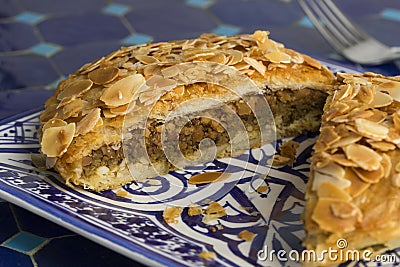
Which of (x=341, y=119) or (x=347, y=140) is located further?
(x=341, y=119)

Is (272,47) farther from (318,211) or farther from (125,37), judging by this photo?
Answer: (125,37)

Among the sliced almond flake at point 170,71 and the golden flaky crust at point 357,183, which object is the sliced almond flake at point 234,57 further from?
the golden flaky crust at point 357,183

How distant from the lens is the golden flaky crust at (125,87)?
2496mm

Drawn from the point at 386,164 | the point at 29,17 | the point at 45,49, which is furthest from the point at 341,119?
the point at 29,17

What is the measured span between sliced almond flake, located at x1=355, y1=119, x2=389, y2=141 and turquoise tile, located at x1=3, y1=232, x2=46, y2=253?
3.65 feet

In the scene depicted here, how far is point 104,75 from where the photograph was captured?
2.66 metres

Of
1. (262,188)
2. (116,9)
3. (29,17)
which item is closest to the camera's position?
(262,188)

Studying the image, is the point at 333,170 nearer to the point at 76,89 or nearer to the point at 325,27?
the point at 76,89

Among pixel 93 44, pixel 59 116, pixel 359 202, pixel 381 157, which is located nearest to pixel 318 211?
pixel 359 202

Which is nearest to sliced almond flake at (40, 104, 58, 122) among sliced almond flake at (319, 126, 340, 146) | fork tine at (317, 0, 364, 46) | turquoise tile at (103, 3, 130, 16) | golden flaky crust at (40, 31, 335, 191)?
golden flaky crust at (40, 31, 335, 191)

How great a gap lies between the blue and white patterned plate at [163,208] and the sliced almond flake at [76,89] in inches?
9.5

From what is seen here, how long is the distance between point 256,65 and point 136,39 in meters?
1.44

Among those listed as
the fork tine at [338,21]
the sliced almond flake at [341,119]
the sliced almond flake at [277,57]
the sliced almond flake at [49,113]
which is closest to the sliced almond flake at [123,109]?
the sliced almond flake at [49,113]

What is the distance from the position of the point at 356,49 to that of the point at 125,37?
1300 mm
